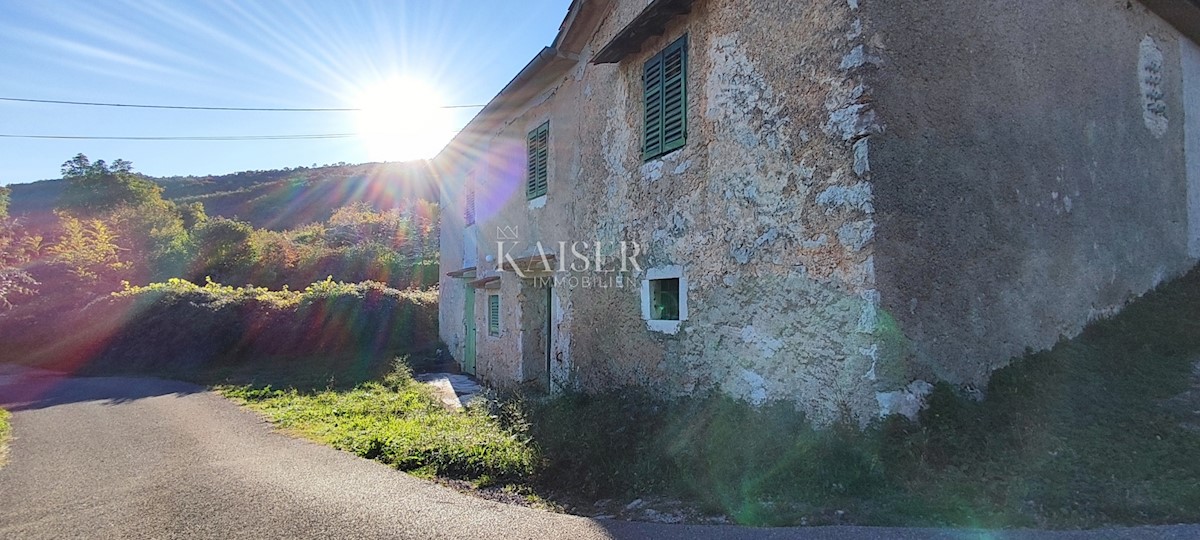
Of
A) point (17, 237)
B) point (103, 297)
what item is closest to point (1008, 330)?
point (103, 297)

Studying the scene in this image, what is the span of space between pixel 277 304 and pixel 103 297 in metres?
5.61

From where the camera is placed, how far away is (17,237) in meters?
21.7

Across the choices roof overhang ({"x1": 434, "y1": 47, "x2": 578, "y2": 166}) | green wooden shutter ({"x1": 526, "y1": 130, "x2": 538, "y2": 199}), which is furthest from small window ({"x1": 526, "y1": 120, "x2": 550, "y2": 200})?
roof overhang ({"x1": 434, "y1": 47, "x2": 578, "y2": 166})

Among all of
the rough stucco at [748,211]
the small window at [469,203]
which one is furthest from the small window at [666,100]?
the small window at [469,203]

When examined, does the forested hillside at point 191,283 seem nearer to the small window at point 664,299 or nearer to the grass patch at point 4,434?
the grass patch at point 4,434

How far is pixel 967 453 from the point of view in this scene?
14.2ft

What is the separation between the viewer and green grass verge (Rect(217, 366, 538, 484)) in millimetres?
5758

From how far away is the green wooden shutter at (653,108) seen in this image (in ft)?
22.8

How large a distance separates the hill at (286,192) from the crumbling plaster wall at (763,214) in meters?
47.3

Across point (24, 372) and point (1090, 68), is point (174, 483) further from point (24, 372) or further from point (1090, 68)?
point (24, 372)

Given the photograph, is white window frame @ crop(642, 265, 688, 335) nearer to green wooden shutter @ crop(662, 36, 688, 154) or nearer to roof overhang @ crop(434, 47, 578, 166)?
green wooden shutter @ crop(662, 36, 688, 154)

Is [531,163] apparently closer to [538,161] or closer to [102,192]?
[538,161]

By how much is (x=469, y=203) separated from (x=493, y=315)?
3.01 m

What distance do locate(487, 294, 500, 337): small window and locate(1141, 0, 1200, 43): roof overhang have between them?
398 inches
